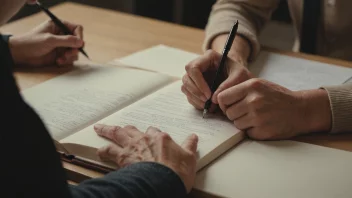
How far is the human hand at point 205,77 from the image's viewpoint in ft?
3.37

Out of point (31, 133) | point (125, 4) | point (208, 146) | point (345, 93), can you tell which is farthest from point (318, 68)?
point (125, 4)

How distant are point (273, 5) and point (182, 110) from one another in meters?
0.66

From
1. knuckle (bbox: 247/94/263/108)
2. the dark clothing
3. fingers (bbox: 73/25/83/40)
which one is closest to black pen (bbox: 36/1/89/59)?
fingers (bbox: 73/25/83/40)

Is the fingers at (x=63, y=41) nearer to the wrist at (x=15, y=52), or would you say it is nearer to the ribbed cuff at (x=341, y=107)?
the wrist at (x=15, y=52)

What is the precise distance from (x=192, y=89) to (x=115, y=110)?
159 mm

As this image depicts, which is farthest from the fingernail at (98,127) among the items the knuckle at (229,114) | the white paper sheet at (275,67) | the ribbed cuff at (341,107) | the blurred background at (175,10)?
the blurred background at (175,10)

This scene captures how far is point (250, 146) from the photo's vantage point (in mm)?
936

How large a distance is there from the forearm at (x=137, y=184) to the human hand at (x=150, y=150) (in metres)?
0.02

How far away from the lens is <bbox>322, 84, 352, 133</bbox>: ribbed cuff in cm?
100

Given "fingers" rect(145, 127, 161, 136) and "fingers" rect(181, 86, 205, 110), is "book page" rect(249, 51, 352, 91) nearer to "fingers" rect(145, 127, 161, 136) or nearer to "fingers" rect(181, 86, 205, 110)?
"fingers" rect(181, 86, 205, 110)

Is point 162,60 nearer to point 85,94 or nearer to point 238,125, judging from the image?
point 85,94

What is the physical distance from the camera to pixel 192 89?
105cm

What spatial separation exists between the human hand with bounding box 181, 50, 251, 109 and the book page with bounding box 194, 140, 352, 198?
0.43 feet

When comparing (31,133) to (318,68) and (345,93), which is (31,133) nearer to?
(345,93)
